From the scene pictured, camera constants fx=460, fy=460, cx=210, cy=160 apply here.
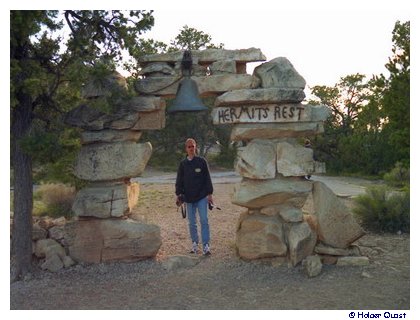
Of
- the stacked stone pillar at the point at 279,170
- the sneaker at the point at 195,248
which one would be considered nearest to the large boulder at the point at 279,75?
the stacked stone pillar at the point at 279,170

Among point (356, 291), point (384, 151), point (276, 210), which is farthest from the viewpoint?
point (384, 151)

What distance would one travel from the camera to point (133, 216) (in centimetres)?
671

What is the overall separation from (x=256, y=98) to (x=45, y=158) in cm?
Result: 286

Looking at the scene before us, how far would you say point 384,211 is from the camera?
8328 mm

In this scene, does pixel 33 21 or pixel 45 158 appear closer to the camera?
pixel 33 21

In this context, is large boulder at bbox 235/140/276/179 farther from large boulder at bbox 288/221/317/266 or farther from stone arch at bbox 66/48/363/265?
large boulder at bbox 288/221/317/266

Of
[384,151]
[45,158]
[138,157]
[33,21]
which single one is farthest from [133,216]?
[384,151]

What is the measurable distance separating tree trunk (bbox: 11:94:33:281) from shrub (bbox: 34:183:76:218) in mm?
3355

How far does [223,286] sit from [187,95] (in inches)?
99.2

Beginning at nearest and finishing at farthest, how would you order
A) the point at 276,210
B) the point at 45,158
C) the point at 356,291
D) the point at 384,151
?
1. the point at 356,291
2. the point at 45,158
3. the point at 276,210
4. the point at 384,151

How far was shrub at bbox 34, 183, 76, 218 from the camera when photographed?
31.8ft

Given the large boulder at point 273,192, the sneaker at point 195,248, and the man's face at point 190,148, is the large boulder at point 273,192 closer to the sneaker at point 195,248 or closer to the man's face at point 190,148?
the man's face at point 190,148

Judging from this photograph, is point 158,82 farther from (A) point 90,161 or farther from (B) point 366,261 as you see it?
(B) point 366,261

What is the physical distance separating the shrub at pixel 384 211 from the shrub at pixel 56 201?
5872mm
